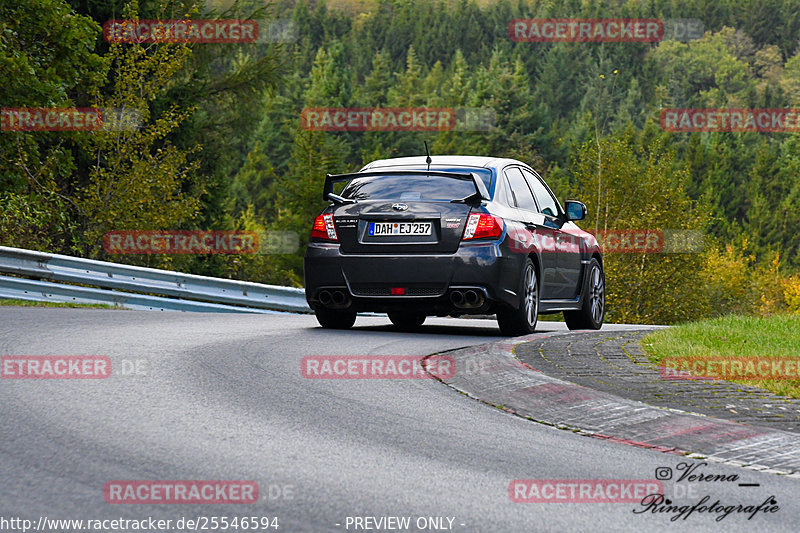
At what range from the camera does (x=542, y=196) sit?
13289 millimetres

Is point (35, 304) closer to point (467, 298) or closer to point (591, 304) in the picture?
point (467, 298)

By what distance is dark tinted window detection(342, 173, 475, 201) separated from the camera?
11.6 metres

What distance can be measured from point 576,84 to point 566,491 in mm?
159546

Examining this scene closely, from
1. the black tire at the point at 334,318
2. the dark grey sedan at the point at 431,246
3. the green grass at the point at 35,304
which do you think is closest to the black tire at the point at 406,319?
the black tire at the point at 334,318

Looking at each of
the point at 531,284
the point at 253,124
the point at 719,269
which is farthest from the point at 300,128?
the point at 531,284

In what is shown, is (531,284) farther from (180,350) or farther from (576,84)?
(576,84)
